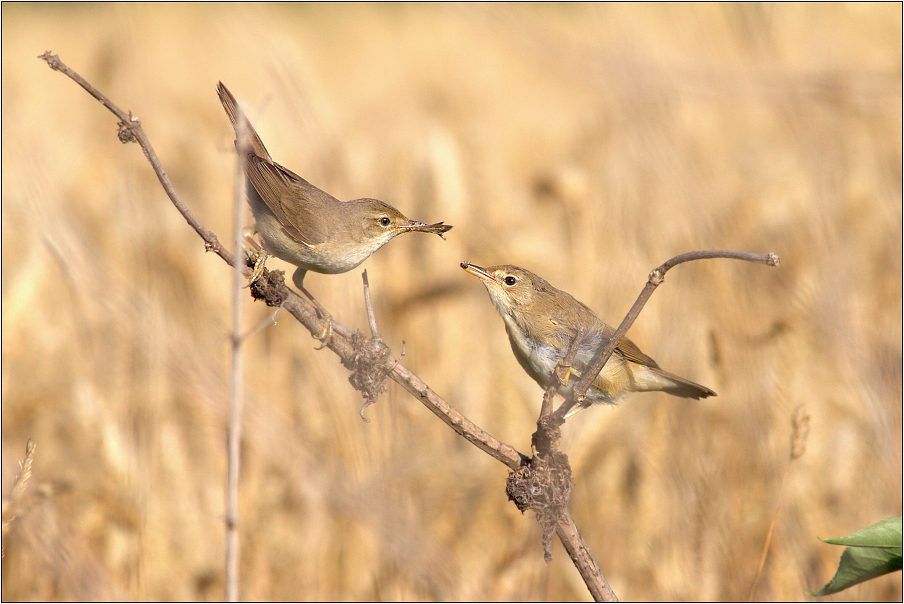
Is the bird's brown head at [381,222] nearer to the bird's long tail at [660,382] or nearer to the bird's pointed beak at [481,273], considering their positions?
the bird's pointed beak at [481,273]

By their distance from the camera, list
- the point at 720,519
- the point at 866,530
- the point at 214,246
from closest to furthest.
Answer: the point at 866,530, the point at 214,246, the point at 720,519

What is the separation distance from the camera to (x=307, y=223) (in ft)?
9.63

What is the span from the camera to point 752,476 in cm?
421

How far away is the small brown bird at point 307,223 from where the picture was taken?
2.89 metres

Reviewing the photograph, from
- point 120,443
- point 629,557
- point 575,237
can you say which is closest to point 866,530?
point 629,557

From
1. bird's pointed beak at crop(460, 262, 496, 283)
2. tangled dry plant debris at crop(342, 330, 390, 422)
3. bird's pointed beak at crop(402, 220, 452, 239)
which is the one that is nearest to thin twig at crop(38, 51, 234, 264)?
tangled dry plant debris at crop(342, 330, 390, 422)

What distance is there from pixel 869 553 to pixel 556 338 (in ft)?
4.18

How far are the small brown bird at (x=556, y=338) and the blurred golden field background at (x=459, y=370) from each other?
25 cm

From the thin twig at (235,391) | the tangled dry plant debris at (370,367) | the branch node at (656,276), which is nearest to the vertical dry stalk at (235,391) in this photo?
the thin twig at (235,391)

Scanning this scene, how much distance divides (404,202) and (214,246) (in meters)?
2.97

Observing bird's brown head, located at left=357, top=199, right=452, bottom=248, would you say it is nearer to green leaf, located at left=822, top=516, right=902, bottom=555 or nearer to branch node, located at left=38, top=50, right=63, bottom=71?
branch node, located at left=38, top=50, right=63, bottom=71

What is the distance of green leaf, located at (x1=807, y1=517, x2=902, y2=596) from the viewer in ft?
5.55

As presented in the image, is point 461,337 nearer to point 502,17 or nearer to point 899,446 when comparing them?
point 502,17

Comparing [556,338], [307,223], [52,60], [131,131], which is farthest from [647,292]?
[307,223]
